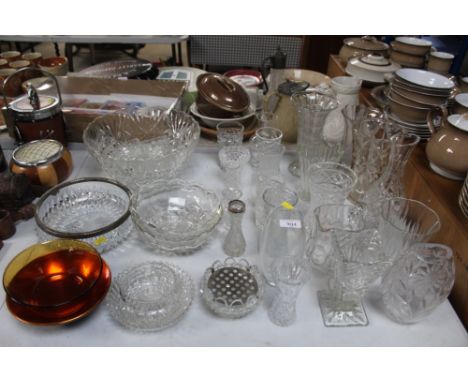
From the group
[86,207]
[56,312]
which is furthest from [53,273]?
[86,207]

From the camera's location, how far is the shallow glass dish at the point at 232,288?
60 centimetres

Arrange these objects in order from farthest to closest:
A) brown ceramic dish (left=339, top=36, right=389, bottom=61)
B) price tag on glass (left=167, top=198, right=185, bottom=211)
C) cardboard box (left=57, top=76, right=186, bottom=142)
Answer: brown ceramic dish (left=339, top=36, right=389, bottom=61) < cardboard box (left=57, top=76, right=186, bottom=142) < price tag on glass (left=167, top=198, right=185, bottom=211)

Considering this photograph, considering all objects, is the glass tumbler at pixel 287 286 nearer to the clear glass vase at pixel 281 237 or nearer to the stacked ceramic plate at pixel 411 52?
the clear glass vase at pixel 281 237

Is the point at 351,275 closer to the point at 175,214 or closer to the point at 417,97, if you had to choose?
the point at 175,214

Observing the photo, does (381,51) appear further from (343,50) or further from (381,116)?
(381,116)

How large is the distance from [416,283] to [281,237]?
24cm

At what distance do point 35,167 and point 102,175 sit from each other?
159 mm

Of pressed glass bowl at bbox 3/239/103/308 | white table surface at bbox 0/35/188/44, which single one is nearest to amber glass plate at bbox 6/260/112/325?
pressed glass bowl at bbox 3/239/103/308

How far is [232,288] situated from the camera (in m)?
0.63

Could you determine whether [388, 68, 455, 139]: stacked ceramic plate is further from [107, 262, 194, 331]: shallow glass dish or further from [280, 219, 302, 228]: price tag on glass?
[107, 262, 194, 331]: shallow glass dish

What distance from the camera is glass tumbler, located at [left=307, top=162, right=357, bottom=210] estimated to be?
0.70 metres

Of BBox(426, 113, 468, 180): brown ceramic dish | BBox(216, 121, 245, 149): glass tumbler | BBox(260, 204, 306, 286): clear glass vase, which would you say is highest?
BBox(426, 113, 468, 180): brown ceramic dish

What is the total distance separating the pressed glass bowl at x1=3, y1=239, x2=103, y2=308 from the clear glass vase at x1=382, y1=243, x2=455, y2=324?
1.63 ft

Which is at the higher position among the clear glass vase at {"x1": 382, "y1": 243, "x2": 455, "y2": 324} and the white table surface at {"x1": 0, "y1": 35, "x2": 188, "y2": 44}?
the white table surface at {"x1": 0, "y1": 35, "x2": 188, "y2": 44}
